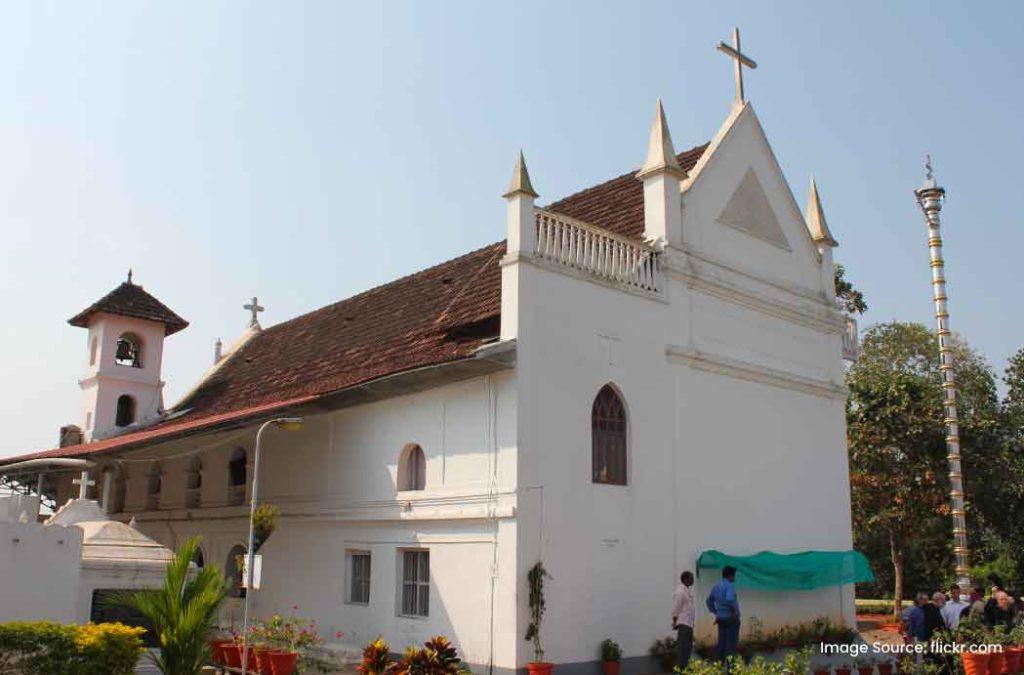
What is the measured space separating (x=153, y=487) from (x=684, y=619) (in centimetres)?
1726

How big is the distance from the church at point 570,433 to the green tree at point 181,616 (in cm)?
464

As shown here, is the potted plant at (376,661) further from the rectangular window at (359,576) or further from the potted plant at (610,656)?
the rectangular window at (359,576)

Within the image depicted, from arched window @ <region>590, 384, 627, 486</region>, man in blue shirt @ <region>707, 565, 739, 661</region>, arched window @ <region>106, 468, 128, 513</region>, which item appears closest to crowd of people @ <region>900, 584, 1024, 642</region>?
man in blue shirt @ <region>707, 565, 739, 661</region>

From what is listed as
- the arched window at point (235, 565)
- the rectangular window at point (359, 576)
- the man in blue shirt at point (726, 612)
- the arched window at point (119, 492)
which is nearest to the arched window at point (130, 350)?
the arched window at point (119, 492)

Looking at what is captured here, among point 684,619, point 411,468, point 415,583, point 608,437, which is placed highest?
point 608,437

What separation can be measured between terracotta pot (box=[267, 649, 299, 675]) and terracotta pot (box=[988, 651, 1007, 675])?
33.2 ft

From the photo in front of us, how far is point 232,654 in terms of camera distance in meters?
15.9

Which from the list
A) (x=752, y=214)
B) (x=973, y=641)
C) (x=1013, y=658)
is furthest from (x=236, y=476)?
(x=1013, y=658)

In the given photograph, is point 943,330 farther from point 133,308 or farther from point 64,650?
point 133,308

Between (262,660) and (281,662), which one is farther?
(262,660)

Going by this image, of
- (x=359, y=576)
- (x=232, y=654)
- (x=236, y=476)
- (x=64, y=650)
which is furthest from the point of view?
(x=236, y=476)

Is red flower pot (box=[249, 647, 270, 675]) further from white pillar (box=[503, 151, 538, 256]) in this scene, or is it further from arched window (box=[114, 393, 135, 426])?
arched window (box=[114, 393, 135, 426])

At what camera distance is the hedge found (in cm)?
1105

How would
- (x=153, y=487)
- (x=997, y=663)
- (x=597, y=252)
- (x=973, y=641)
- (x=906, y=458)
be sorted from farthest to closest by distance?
1. (x=906, y=458)
2. (x=153, y=487)
3. (x=597, y=252)
4. (x=973, y=641)
5. (x=997, y=663)
